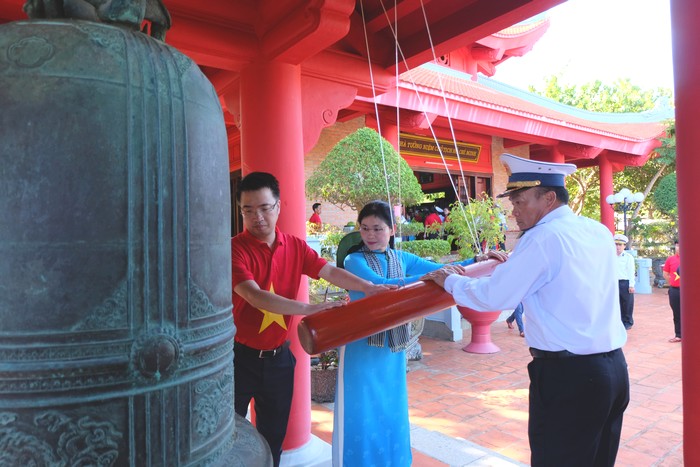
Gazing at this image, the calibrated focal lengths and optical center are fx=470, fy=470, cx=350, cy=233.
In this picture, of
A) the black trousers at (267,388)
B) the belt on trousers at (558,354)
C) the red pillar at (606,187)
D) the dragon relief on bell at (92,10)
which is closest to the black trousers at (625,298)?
the red pillar at (606,187)

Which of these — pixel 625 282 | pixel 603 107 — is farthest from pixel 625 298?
pixel 603 107

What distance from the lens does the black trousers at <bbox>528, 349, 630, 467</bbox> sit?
1.92 meters

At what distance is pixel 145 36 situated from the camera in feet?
3.60

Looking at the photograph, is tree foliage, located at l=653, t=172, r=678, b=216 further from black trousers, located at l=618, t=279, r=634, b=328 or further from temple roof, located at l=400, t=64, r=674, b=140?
black trousers, located at l=618, t=279, r=634, b=328

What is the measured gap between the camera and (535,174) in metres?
2.16

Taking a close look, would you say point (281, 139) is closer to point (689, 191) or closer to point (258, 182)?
point (258, 182)

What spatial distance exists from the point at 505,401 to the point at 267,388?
2.92 metres

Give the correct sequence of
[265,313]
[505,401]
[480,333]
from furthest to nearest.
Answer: [480,333]
[505,401]
[265,313]

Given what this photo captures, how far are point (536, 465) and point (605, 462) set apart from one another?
0.32 meters

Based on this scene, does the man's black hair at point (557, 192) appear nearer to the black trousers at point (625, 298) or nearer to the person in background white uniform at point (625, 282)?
the person in background white uniform at point (625, 282)

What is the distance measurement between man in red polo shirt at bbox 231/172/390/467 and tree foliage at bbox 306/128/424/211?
340 centimetres

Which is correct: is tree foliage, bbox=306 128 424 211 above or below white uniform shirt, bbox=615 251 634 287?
above

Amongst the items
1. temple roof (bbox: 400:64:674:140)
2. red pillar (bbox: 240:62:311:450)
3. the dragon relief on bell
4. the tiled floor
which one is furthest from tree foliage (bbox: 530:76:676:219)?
the dragon relief on bell

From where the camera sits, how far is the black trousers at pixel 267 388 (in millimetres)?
2303
